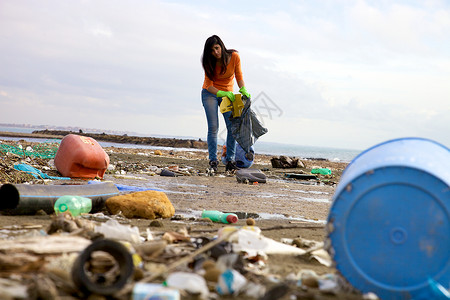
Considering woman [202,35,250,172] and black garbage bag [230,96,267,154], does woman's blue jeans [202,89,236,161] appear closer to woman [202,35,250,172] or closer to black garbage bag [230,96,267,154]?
woman [202,35,250,172]

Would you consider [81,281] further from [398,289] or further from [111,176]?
[111,176]

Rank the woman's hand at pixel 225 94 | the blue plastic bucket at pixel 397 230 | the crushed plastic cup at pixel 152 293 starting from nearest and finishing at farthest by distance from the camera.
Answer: the crushed plastic cup at pixel 152 293
the blue plastic bucket at pixel 397 230
the woman's hand at pixel 225 94

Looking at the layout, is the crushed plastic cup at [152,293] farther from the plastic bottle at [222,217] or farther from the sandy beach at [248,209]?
the plastic bottle at [222,217]

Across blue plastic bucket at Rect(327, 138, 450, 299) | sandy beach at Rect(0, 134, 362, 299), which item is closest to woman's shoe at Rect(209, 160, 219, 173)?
sandy beach at Rect(0, 134, 362, 299)

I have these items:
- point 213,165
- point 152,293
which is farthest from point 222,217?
point 213,165

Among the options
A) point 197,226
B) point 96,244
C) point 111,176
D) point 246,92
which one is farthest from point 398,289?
point 246,92

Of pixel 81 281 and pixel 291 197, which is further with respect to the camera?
pixel 291 197

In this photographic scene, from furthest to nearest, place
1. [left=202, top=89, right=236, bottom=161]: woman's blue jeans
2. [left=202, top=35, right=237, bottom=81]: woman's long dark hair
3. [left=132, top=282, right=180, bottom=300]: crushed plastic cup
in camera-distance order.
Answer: [left=202, top=89, right=236, bottom=161]: woman's blue jeans < [left=202, top=35, right=237, bottom=81]: woman's long dark hair < [left=132, top=282, right=180, bottom=300]: crushed plastic cup

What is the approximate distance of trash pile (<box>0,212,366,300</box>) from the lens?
6.15ft

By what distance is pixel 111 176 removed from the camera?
798 centimetres

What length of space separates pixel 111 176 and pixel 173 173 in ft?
5.21

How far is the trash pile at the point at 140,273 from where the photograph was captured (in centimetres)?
187

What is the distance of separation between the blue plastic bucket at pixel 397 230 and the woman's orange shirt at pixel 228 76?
676cm

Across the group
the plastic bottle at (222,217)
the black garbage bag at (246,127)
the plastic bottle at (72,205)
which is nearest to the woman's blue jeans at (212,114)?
the black garbage bag at (246,127)
